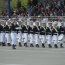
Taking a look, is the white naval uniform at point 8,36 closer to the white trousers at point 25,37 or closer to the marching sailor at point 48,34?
the white trousers at point 25,37

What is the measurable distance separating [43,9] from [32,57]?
1495 cm

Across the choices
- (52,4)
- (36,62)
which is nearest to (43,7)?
(52,4)

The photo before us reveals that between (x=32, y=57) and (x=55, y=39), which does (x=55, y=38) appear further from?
(x=32, y=57)

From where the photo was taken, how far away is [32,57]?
1905cm

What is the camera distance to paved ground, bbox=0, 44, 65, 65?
56.3 ft

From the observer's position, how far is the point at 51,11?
32.8 m

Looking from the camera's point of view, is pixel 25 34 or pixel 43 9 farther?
pixel 43 9

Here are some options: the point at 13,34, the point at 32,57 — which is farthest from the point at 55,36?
the point at 32,57

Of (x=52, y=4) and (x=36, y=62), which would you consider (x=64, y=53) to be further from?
(x=52, y=4)

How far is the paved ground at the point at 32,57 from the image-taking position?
17.2 metres

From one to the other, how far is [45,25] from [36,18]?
3761 mm

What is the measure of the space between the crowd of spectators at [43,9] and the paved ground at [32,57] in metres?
10.0

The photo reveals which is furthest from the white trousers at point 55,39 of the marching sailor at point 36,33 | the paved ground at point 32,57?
the paved ground at point 32,57

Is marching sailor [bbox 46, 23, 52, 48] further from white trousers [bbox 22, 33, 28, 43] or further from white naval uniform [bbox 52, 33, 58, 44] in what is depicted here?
white trousers [bbox 22, 33, 28, 43]
